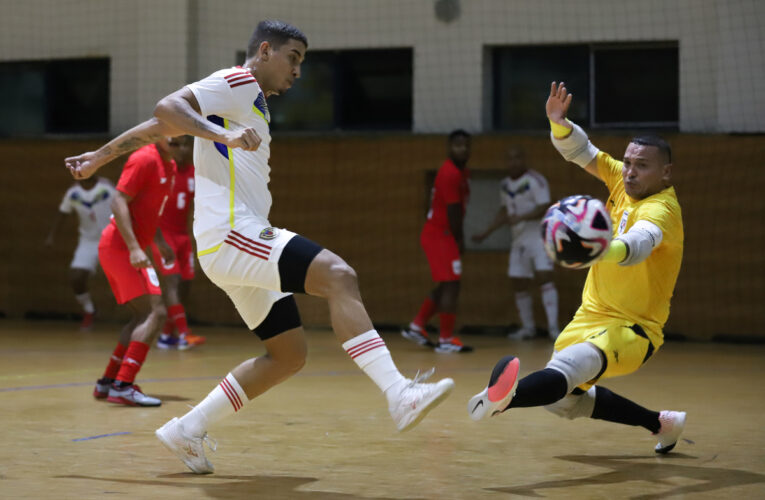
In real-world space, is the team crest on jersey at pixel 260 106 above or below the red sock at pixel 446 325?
above

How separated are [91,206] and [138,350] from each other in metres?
7.01

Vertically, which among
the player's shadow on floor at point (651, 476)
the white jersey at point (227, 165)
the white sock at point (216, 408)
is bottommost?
the player's shadow on floor at point (651, 476)

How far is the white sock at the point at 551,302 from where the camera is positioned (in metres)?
12.9

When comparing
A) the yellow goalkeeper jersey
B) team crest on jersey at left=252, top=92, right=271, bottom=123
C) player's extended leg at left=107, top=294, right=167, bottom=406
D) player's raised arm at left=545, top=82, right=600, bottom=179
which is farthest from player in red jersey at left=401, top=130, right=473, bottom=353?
team crest on jersey at left=252, top=92, right=271, bottom=123

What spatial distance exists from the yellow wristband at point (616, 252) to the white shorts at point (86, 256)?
10.5 m

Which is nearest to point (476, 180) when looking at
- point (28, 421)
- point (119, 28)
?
point (119, 28)

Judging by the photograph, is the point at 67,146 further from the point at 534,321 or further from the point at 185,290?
the point at 534,321

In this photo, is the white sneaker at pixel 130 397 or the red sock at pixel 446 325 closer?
the white sneaker at pixel 130 397

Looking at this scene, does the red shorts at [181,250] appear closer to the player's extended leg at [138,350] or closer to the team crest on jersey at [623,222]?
the player's extended leg at [138,350]

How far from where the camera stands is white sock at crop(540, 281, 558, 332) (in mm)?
12879

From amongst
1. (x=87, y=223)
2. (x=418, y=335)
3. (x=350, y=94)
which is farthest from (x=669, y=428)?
(x=87, y=223)

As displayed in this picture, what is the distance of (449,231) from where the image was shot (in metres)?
11.6

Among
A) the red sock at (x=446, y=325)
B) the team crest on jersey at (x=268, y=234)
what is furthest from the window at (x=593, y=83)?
the team crest on jersey at (x=268, y=234)

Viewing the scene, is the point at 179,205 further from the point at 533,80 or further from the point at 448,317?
the point at 533,80
